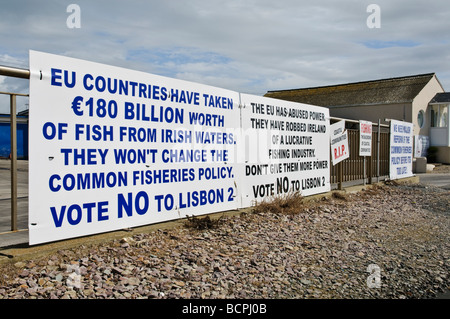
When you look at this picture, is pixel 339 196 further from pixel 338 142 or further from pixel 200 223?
pixel 200 223

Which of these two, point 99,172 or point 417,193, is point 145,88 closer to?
point 99,172

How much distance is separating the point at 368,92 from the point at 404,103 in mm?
4517

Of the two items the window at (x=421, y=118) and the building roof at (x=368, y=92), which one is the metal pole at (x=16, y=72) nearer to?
the building roof at (x=368, y=92)

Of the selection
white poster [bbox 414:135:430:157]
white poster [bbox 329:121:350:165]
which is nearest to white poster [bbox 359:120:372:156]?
white poster [bbox 329:121:350:165]

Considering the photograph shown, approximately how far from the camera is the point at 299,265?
4941 millimetres

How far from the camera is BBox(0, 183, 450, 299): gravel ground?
3.97 m

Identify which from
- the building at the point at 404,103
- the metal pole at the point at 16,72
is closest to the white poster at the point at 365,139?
the metal pole at the point at 16,72

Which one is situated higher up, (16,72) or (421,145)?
(421,145)

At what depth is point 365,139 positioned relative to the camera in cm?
1273

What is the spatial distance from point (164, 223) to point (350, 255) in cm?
266

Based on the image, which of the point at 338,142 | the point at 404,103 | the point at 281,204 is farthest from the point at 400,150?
Result: the point at 404,103

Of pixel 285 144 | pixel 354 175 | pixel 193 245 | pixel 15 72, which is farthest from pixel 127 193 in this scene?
pixel 354 175

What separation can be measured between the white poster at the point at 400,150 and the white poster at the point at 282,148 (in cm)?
568
